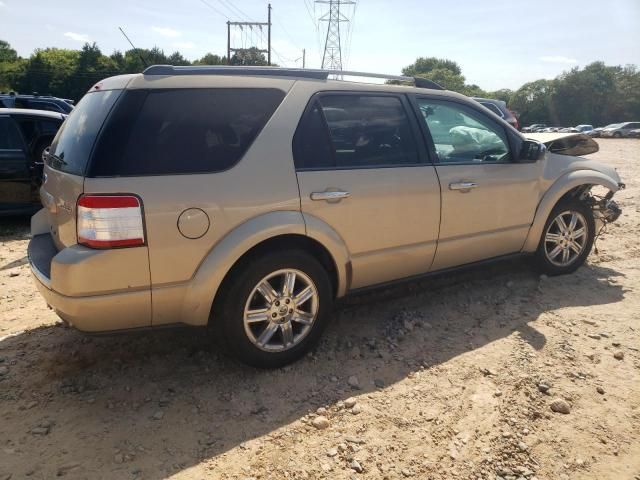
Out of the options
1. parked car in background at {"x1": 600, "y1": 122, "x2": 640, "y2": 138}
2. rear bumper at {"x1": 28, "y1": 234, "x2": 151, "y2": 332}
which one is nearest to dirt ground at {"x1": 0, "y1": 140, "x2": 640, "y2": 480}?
rear bumper at {"x1": 28, "y1": 234, "x2": 151, "y2": 332}

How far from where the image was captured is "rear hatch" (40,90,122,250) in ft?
8.29

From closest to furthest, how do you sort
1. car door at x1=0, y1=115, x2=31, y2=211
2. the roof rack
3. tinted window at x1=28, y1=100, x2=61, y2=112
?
the roof rack
car door at x1=0, y1=115, x2=31, y2=211
tinted window at x1=28, y1=100, x2=61, y2=112

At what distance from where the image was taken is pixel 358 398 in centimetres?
281

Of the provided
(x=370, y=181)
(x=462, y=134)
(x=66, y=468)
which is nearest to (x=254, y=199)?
(x=370, y=181)

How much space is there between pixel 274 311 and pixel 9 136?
558 cm

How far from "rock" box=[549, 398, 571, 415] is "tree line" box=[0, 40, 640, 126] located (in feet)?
175

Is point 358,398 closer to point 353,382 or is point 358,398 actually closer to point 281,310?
point 353,382

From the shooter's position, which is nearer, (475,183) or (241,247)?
(241,247)

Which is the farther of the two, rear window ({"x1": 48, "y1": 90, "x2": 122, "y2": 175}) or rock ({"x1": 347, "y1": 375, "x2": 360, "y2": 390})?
rock ({"x1": 347, "y1": 375, "x2": 360, "y2": 390})

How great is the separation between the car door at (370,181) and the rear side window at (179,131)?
0.37 metres

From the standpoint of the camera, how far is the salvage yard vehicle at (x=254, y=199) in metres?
2.48

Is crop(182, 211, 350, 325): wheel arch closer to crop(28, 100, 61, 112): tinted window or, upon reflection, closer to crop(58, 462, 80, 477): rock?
crop(58, 462, 80, 477): rock

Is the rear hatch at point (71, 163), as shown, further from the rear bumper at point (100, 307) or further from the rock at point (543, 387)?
Result: the rock at point (543, 387)

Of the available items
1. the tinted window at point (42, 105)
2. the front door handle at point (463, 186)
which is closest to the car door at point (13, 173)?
the front door handle at point (463, 186)
